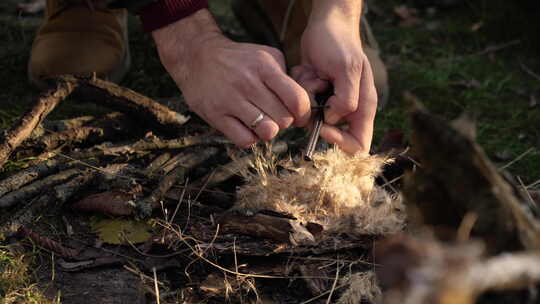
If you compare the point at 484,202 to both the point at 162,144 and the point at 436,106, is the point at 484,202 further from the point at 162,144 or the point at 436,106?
the point at 436,106

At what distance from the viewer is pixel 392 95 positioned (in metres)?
3.81

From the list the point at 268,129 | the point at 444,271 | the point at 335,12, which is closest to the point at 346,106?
the point at 268,129

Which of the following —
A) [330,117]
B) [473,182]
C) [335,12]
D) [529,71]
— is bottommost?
[529,71]

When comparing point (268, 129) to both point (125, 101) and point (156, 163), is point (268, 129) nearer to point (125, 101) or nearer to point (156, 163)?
point (156, 163)

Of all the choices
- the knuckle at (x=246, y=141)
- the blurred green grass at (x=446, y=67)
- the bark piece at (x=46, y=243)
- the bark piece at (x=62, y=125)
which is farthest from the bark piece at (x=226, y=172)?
the blurred green grass at (x=446, y=67)

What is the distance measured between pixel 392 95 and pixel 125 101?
199 centimetres

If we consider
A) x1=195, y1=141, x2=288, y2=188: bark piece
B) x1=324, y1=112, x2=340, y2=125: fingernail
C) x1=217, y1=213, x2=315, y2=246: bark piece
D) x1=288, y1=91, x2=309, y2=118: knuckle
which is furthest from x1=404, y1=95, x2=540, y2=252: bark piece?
x1=195, y1=141, x2=288, y2=188: bark piece

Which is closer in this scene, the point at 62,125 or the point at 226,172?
the point at 226,172

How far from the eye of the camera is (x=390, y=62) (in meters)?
4.27

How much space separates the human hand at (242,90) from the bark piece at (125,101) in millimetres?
285

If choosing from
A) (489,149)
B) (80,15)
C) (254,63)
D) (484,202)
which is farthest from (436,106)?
(484,202)

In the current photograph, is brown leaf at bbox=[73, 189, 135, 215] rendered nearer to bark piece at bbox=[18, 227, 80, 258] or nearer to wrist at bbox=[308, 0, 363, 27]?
bark piece at bbox=[18, 227, 80, 258]

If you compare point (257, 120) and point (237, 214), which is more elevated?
point (257, 120)

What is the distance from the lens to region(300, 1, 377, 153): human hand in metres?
2.18
